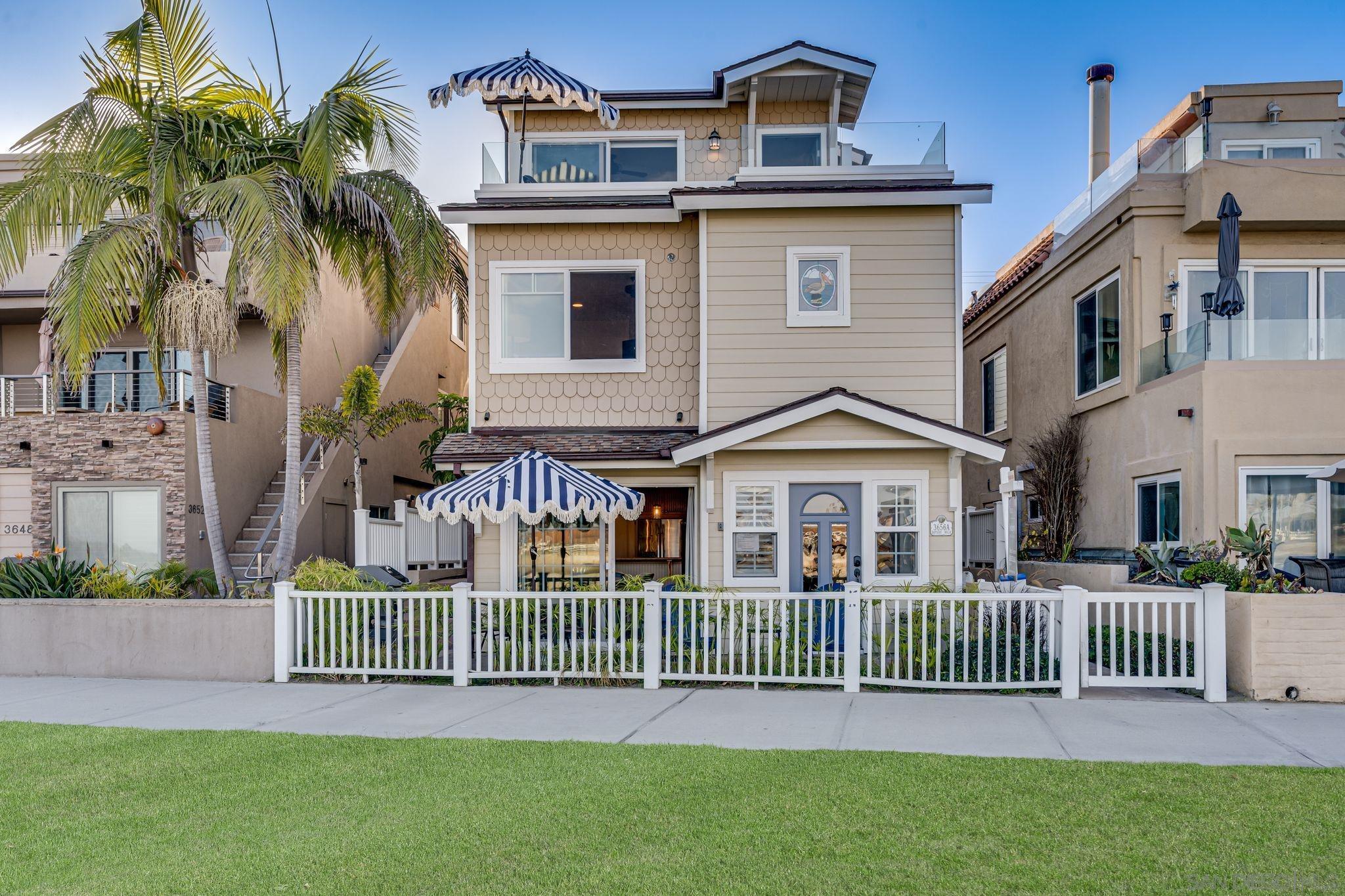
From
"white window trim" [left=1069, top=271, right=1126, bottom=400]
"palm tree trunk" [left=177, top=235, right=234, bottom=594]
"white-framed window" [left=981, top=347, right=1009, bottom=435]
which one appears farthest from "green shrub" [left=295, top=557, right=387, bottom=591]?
"white-framed window" [left=981, top=347, right=1009, bottom=435]

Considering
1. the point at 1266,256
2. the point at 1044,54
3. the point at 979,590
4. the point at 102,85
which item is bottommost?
the point at 979,590

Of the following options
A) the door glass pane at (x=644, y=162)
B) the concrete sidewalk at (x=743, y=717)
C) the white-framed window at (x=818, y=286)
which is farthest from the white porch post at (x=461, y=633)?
the door glass pane at (x=644, y=162)

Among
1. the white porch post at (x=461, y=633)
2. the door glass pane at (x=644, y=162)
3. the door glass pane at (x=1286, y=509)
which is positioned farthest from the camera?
the door glass pane at (x=644, y=162)

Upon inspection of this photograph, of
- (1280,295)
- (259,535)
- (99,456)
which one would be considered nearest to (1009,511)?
(1280,295)

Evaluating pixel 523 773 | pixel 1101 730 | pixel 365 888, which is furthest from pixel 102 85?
pixel 1101 730

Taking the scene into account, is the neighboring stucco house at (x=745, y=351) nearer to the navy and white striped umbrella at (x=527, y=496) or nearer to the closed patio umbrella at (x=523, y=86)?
the closed patio umbrella at (x=523, y=86)

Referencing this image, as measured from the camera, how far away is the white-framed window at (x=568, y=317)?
14.3 metres

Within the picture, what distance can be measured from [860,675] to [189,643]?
7.37 meters

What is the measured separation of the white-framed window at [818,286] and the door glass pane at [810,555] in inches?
115

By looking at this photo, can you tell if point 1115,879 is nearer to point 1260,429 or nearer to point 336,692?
point 336,692

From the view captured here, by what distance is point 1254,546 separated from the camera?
10914 mm

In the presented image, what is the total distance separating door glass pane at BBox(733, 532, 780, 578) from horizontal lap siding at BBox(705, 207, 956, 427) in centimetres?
168

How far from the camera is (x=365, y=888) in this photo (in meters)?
4.51

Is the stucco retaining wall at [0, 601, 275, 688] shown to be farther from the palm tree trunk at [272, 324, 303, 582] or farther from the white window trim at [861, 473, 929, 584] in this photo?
the white window trim at [861, 473, 929, 584]
